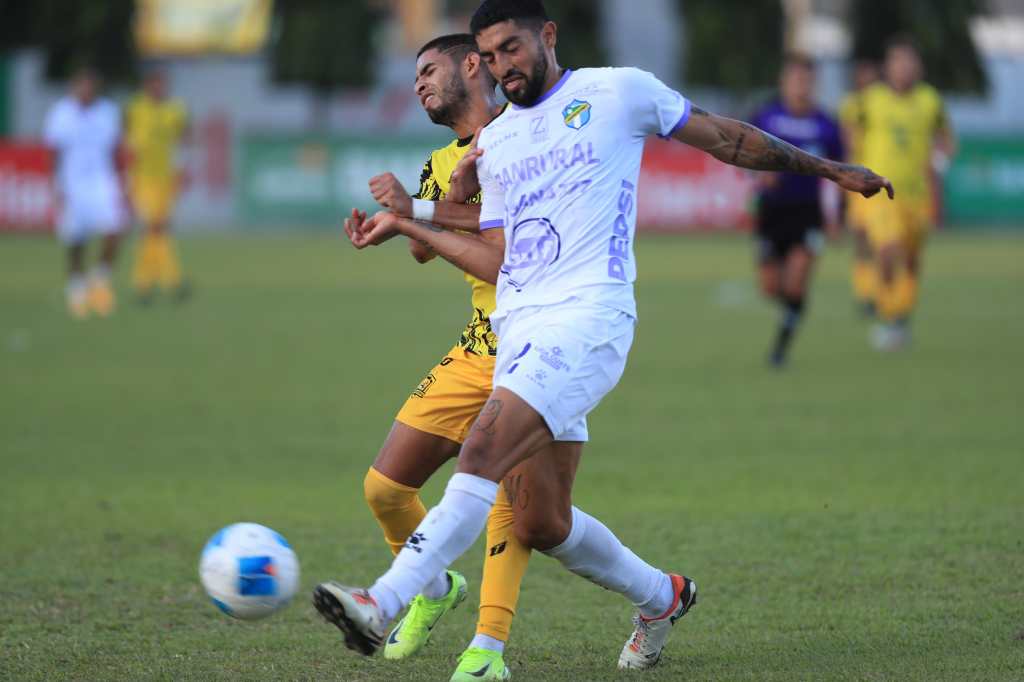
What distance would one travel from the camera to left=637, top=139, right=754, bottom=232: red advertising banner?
109 ft

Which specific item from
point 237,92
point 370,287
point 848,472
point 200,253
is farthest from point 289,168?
point 848,472

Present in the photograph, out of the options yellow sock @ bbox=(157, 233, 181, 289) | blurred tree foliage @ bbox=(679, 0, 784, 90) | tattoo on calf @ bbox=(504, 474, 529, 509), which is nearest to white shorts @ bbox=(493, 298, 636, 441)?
tattoo on calf @ bbox=(504, 474, 529, 509)

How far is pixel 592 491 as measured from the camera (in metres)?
8.91

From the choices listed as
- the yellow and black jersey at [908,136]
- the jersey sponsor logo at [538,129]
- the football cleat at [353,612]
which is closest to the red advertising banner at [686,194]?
the yellow and black jersey at [908,136]

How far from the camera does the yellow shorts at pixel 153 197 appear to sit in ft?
74.3

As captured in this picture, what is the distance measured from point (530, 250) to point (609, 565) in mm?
1115

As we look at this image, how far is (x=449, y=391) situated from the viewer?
18.7 ft

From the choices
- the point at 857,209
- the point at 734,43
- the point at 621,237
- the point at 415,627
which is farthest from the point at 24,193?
the point at 621,237

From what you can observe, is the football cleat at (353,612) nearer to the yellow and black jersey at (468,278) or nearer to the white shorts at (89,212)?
the yellow and black jersey at (468,278)

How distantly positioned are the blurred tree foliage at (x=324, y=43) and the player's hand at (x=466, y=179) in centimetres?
3563

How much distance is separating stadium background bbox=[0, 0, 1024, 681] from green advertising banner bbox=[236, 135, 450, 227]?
2114 mm

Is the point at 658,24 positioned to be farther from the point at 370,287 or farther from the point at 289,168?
the point at 370,287

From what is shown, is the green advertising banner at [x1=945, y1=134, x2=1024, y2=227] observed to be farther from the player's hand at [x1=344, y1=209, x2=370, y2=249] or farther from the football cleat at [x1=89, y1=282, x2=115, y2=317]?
the player's hand at [x1=344, y1=209, x2=370, y2=249]

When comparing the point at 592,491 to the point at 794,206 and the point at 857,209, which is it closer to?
the point at 794,206
